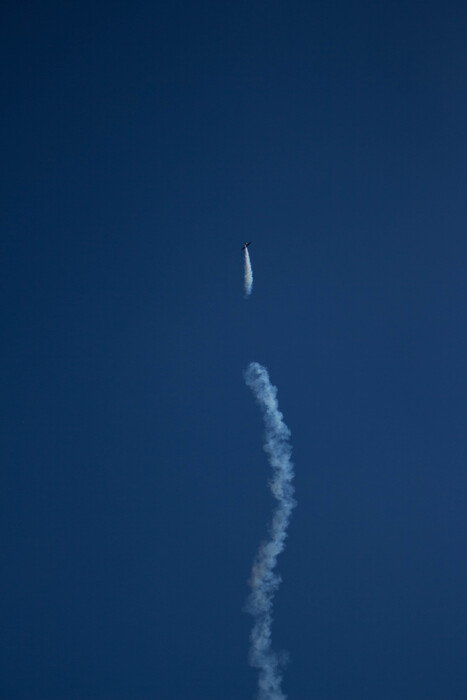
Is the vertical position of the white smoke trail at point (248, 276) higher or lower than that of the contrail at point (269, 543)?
higher

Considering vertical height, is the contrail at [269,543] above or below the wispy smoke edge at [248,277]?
below

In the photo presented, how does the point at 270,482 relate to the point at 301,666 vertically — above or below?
above

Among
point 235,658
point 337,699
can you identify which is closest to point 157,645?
point 235,658

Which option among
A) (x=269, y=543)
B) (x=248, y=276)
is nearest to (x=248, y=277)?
(x=248, y=276)

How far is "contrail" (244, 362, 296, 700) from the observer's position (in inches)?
496

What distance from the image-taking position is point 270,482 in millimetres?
13312

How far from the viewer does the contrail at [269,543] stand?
1259 cm

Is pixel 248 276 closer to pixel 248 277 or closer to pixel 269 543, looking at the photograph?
pixel 248 277

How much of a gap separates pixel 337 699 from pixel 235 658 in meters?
2.57

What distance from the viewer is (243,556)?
516 inches

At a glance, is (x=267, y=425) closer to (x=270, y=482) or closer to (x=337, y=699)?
(x=270, y=482)

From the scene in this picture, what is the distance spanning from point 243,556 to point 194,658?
2655 millimetres

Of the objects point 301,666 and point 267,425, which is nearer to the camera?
point 301,666

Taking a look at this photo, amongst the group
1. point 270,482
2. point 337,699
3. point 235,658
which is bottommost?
point 337,699
